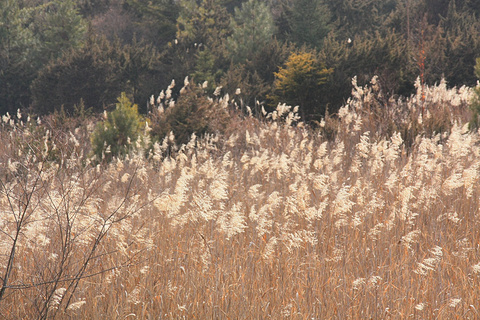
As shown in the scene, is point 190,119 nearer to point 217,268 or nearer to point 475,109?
point 475,109

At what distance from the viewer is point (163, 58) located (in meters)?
18.8

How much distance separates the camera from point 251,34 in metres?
20.4

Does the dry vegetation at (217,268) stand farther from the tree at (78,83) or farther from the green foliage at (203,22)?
the green foliage at (203,22)

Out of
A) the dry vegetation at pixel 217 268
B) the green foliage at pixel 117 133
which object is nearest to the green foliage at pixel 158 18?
the green foliage at pixel 117 133

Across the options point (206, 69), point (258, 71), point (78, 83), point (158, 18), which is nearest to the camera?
point (258, 71)

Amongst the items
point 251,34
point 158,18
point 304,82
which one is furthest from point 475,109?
point 158,18

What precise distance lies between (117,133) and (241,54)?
12.5 metres

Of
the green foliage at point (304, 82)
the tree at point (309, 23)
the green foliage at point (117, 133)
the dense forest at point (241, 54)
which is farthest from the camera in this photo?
the tree at point (309, 23)

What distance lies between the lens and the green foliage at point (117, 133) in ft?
25.2

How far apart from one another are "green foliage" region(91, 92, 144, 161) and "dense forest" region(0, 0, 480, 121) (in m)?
4.27

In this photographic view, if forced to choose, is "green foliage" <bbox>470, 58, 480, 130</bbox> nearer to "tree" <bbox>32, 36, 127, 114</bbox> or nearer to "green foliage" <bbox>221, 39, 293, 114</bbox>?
"green foliage" <bbox>221, 39, 293, 114</bbox>

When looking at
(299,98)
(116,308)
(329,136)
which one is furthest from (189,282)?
(299,98)

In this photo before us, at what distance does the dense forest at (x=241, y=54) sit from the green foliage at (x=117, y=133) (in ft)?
14.0

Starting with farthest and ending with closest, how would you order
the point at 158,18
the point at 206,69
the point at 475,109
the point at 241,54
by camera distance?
the point at 158,18, the point at 241,54, the point at 206,69, the point at 475,109
